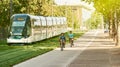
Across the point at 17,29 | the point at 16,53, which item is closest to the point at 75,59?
the point at 16,53

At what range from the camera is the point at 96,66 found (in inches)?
854

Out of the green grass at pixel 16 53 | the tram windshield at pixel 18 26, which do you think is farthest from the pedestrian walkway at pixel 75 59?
the tram windshield at pixel 18 26

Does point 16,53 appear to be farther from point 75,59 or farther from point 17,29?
point 17,29

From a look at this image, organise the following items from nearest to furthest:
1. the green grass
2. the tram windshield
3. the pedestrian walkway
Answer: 1. the pedestrian walkway
2. the green grass
3. the tram windshield

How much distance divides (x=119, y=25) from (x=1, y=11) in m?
39.4

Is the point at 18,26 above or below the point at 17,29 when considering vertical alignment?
above

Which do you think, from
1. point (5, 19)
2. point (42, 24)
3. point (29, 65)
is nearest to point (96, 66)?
point (29, 65)

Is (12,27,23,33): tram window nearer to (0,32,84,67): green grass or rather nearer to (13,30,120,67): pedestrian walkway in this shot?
(0,32,84,67): green grass

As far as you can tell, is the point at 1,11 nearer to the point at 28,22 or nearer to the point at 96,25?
the point at 28,22

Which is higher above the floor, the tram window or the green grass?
the tram window

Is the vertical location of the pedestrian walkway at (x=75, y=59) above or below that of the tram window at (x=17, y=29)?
below

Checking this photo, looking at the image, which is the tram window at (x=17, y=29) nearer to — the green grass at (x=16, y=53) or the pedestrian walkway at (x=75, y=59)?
the green grass at (x=16, y=53)

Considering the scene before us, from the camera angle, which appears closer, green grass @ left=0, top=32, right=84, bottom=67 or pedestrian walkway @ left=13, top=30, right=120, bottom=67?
pedestrian walkway @ left=13, top=30, right=120, bottom=67

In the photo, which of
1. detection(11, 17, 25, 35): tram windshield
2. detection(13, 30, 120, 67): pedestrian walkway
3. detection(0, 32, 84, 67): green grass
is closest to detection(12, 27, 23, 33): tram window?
detection(11, 17, 25, 35): tram windshield
